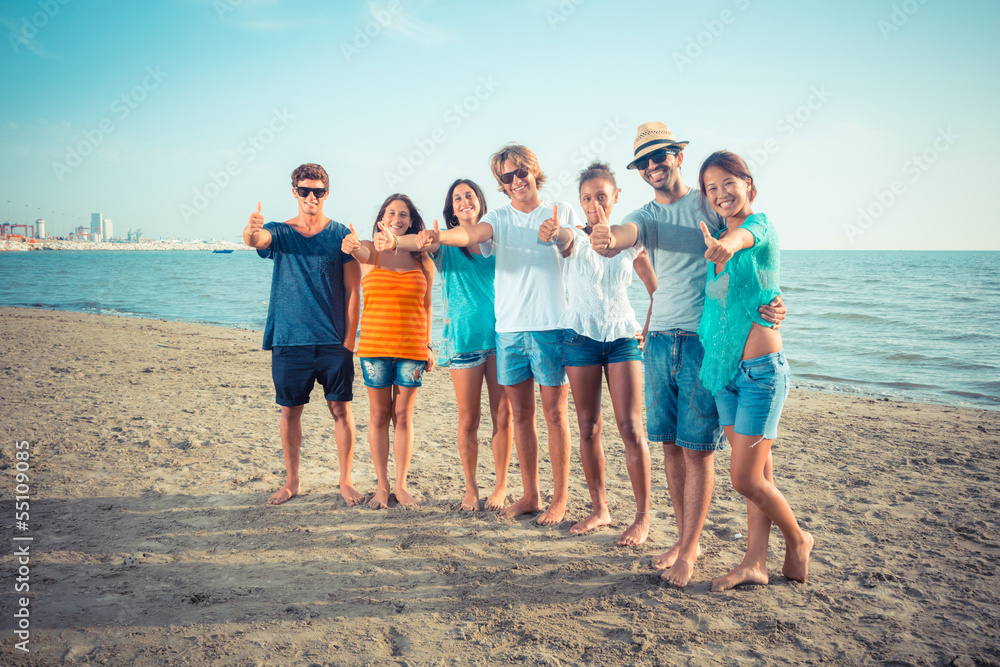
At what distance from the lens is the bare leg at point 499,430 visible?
3.94 meters

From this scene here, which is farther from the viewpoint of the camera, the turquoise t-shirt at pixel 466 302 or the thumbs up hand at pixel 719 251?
the turquoise t-shirt at pixel 466 302

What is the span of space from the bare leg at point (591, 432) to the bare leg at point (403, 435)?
45.2 inches

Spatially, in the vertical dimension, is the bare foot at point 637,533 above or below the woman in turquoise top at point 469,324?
below

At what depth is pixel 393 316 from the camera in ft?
12.6

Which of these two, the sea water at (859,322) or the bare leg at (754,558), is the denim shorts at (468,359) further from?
the bare leg at (754,558)

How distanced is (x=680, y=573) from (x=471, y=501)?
1.52m

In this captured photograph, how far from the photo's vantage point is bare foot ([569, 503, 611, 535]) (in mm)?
3600

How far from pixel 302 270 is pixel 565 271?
1.82 metres

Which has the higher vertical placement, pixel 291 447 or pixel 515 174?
pixel 515 174

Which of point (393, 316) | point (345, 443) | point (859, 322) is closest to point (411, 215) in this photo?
point (393, 316)

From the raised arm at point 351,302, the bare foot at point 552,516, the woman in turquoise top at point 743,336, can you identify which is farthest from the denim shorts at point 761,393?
the raised arm at point 351,302

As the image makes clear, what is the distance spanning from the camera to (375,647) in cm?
245

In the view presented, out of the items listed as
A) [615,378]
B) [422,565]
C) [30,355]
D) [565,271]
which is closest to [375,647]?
[422,565]

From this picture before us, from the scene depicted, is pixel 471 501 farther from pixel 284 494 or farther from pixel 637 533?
pixel 284 494
